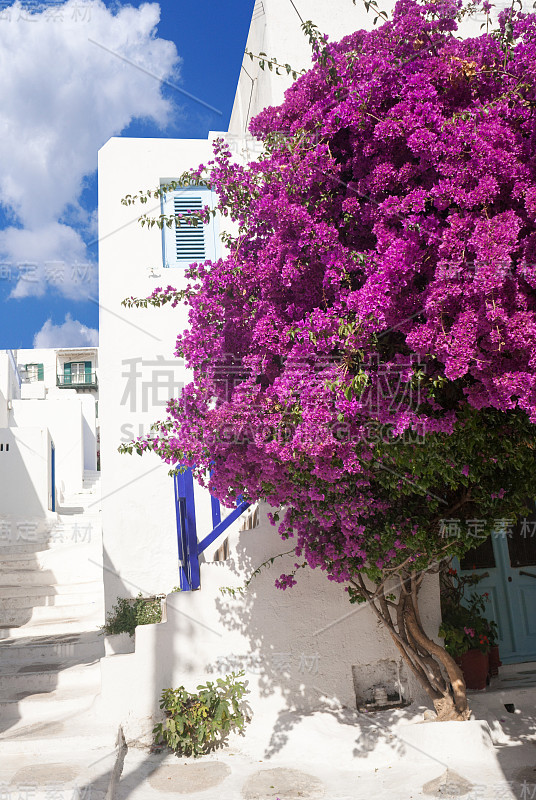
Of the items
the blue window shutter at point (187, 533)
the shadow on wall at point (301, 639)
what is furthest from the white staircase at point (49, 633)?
the shadow on wall at point (301, 639)

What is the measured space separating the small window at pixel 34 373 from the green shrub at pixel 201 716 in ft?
117

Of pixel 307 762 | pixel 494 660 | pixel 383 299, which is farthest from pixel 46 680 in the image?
pixel 383 299

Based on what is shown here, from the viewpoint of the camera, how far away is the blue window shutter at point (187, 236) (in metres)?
10.8

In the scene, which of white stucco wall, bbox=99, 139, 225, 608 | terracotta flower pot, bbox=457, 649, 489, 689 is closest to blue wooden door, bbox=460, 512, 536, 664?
terracotta flower pot, bbox=457, 649, 489, 689

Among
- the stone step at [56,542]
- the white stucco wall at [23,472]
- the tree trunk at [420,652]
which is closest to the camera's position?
the tree trunk at [420,652]

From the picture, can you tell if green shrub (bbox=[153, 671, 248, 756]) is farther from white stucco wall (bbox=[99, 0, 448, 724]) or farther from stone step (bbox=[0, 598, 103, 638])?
stone step (bbox=[0, 598, 103, 638])

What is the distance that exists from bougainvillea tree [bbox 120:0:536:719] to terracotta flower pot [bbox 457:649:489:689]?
5.94 ft

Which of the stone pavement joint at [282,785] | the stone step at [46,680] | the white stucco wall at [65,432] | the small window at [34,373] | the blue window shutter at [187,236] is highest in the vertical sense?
the small window at [34,373]

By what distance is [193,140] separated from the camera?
11.1m

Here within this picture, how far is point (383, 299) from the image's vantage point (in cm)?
381

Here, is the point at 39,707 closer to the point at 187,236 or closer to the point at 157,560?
the point at 157,560

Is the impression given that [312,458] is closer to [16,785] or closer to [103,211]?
[16,785]

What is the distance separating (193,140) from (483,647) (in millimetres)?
8851

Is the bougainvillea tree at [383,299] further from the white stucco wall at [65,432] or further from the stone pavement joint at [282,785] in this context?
the white stucco wall at [65,432]
